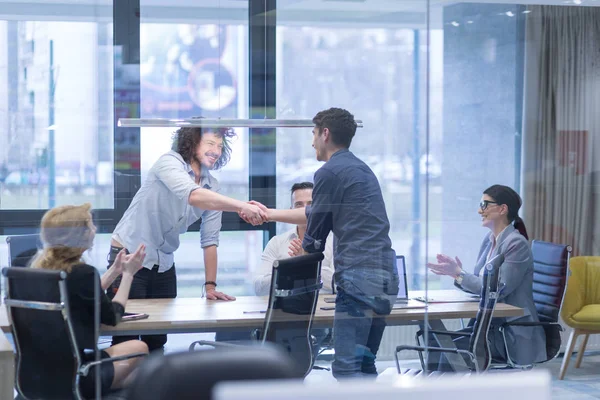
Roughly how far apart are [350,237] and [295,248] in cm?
28

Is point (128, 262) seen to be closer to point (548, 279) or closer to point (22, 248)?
point (22, 248)

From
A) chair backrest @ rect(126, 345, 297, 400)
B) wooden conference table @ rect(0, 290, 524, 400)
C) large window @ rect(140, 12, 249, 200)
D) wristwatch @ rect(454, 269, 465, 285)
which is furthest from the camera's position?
wristwatch @ rect(454, 269, 465, 285)

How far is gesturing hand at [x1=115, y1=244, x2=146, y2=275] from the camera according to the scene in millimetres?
3602

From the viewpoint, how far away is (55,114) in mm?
3646

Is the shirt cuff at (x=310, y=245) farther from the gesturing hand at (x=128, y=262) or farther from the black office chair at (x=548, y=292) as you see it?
the black office chair at (x=548, y=292)

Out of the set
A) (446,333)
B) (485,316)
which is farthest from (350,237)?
(485,316)

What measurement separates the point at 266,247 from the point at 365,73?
1.00 meters

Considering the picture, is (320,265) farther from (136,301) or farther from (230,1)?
(230,1)

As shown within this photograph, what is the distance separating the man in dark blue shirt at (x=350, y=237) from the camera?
377cm

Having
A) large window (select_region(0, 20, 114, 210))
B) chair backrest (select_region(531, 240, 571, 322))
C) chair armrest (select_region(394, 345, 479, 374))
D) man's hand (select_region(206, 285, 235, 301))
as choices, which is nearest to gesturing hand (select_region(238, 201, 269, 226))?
man's hand (select_region(206, 285, 235, 301))

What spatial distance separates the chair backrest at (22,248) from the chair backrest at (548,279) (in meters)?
2.48

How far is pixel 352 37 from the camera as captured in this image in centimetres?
397

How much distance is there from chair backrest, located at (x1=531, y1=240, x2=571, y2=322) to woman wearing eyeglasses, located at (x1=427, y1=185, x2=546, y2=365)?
0.04 m

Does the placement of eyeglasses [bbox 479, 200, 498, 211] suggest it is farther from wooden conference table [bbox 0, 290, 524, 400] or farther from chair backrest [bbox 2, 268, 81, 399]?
chair backrest [bbox 2, 268, 81, 399]
